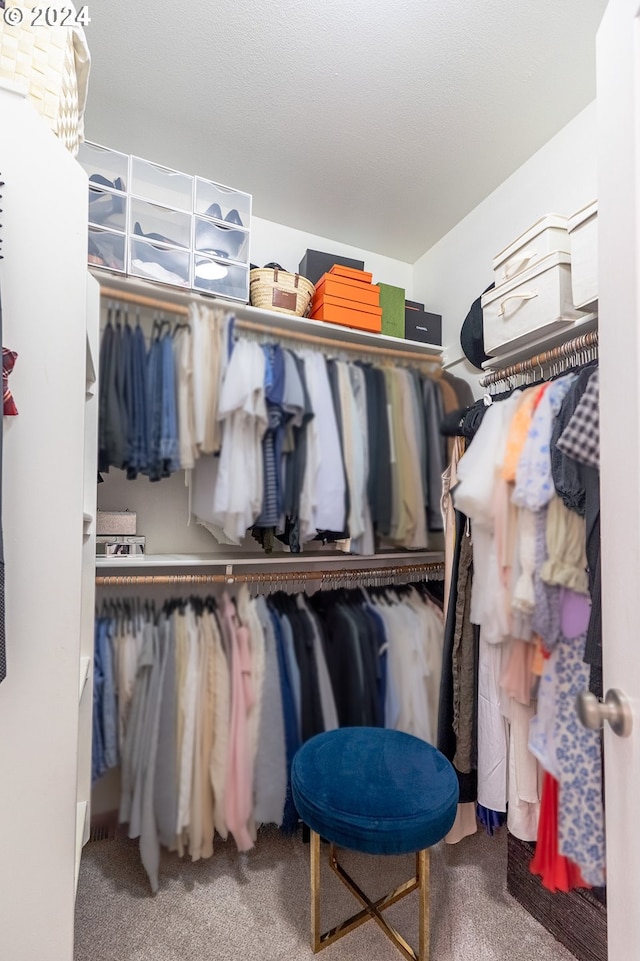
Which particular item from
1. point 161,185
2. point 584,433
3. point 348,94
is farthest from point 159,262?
point 584,433

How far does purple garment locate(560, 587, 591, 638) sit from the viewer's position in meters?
0.83

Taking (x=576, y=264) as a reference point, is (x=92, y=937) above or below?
below

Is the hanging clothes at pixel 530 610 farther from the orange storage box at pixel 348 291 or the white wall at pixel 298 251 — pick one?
the white wall at pixel 298 251

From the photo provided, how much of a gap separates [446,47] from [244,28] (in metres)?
0.45

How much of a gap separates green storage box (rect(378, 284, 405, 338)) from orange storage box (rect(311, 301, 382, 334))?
4cm

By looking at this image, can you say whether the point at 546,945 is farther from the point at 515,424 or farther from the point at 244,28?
the point at 244,28

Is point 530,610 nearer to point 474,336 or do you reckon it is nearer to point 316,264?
point 474,336

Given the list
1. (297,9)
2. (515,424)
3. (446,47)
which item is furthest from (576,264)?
(297,9)

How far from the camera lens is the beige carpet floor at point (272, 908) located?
37.2 inches

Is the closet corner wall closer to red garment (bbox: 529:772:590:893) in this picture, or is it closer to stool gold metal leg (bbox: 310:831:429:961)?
stool gold metal leg (bbox: 310:831:429:961)

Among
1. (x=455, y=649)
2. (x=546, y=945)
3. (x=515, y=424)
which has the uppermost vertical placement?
(x=515, y=424)

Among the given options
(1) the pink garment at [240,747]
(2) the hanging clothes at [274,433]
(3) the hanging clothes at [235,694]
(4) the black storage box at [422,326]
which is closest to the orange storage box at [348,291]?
(4) the black storage box at [422,326]

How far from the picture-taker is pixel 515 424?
0.99 meters

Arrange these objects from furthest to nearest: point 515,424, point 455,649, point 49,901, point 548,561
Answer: point 455,649
point 515,424
point 548,561
point 49,901
